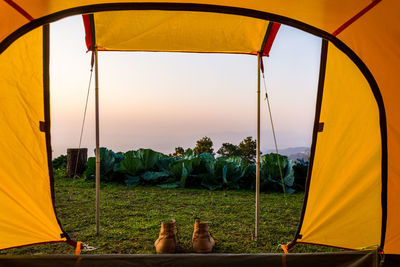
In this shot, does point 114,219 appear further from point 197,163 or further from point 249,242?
point 197,163

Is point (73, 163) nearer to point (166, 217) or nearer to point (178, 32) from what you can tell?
point (166, 217)

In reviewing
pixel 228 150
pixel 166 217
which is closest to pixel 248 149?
pixel 228 150

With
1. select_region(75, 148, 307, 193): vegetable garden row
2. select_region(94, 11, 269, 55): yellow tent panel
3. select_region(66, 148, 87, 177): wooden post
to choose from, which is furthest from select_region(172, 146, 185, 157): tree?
select_region(94, 11, 269, 55): yellow tent panel

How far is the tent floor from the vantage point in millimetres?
1429

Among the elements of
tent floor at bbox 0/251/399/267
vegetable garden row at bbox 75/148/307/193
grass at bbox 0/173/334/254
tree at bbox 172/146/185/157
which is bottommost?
grass at bbox 0/173/334/254

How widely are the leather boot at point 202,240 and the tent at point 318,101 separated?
741mm

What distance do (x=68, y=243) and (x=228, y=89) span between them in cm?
326

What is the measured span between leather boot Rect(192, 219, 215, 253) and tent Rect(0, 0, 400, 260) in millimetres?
741

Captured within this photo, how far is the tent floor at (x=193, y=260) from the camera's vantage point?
143cm

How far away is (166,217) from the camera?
321 centimetres

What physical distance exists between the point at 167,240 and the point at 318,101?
1.59 m

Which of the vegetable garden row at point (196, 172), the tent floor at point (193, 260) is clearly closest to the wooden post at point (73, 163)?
the vegetable garden row at point (196, 172)

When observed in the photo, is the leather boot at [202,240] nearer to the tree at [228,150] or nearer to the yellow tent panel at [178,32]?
the yellow tent panel at [178,32]

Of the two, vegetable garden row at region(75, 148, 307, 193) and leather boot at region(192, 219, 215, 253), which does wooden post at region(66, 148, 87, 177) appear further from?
leather boot at region(192, 219, 215, 253)
